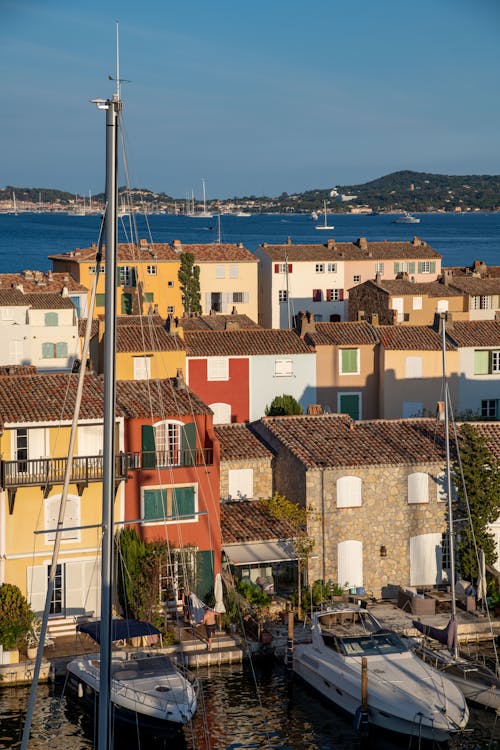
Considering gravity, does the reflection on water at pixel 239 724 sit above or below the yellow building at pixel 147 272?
below

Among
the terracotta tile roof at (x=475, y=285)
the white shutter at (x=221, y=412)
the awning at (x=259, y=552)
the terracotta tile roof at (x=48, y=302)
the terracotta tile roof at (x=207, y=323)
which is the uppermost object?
the terracotta tile roof at (x=475, y=285)

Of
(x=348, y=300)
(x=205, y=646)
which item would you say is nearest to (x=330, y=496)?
(x=205, y=646)

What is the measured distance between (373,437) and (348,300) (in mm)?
44356

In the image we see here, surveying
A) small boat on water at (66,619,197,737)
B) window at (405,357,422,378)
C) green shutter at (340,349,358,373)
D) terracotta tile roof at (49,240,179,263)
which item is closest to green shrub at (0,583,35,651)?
small boat on water at (66,619,197,737)

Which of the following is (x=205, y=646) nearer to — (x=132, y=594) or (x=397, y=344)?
(x=132, y=594)

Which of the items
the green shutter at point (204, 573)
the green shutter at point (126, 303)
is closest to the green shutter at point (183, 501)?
the green shutter at point (204, 573)

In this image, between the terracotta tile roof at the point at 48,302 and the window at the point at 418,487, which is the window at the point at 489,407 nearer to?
the window at the point at 418,487

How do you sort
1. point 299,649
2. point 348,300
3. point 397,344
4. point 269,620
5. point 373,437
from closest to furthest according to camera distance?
point 299,649
point 269,620
point 373,437
point 397,344
point 348,300

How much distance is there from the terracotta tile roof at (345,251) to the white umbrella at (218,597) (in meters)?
53.2

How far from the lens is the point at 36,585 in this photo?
31938 mm

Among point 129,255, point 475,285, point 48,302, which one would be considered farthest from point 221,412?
point 475,285

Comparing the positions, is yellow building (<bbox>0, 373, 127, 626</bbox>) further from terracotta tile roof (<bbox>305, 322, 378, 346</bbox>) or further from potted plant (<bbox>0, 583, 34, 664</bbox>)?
terracotta tile roof (<bbox>305, 322, 378, 346</bbox>)

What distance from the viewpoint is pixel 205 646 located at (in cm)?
3114

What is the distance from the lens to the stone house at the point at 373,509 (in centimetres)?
3603
